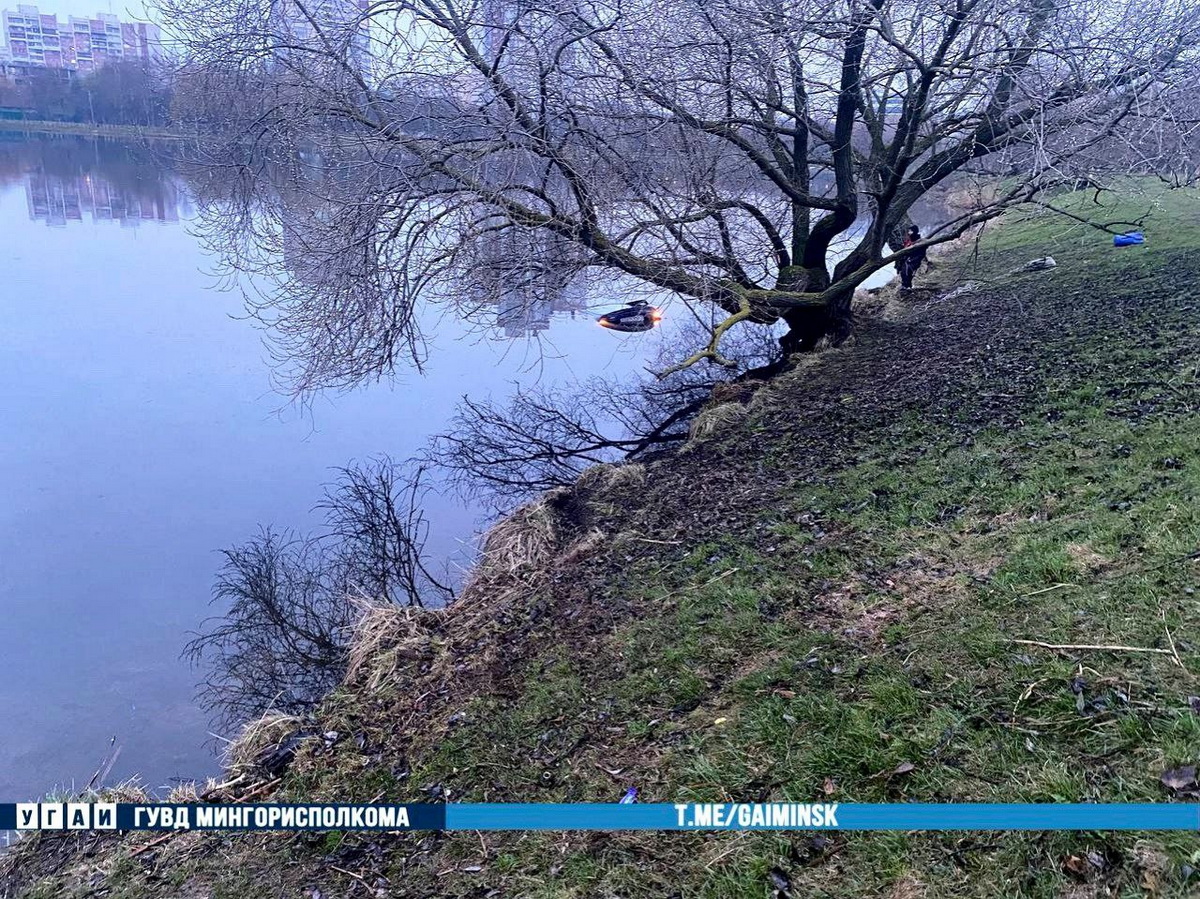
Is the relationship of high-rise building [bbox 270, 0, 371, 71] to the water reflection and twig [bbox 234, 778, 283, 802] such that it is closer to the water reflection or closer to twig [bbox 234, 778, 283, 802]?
twig [bbox 234, 778, 283, 802]

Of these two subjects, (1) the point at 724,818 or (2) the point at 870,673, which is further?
(2) the point at 870,673

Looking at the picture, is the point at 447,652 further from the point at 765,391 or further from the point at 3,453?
the point at 3,453

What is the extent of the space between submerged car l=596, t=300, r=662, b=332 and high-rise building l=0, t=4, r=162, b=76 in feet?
22.4

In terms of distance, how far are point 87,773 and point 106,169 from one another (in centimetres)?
2787

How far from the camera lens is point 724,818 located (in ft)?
9.32

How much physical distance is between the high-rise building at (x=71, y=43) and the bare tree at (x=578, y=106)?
1644mm

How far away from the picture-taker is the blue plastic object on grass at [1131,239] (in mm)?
13029

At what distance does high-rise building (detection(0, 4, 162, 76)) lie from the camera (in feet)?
27.6

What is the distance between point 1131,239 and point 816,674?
1283 cm

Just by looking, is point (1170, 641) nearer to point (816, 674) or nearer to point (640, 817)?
point (816, 674)

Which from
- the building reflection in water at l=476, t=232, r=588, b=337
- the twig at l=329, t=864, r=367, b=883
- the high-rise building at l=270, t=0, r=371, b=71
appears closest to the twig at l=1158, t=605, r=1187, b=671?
the twig at l=329, t=864, r=367, b=883

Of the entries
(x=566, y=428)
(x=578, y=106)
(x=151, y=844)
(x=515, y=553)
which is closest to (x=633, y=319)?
(x=566, y=428)

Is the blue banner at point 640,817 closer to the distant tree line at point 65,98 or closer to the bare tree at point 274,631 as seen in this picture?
the bare tree at point 274,631

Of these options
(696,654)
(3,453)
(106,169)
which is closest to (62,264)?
(3,453)
